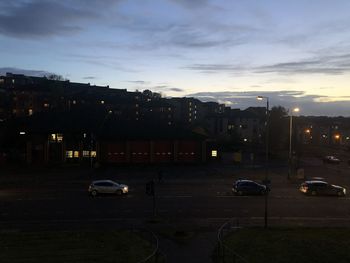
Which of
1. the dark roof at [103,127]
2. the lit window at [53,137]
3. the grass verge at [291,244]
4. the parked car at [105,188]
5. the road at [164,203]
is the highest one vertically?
the dark roof at [103,127]

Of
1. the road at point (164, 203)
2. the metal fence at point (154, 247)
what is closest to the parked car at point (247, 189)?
the road at point (164, 203)

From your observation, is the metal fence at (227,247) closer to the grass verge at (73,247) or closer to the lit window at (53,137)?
the grass verge at (73,247)

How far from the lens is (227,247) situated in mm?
23531

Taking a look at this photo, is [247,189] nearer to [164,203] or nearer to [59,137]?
[164,203]

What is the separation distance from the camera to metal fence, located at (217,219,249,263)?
21284mm

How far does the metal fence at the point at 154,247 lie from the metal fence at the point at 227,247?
8.57ft

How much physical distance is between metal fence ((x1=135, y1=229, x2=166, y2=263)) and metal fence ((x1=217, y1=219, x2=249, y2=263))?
2611 mm

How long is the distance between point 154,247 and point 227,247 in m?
3.58

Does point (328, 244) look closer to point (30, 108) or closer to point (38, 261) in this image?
point (38, 261)

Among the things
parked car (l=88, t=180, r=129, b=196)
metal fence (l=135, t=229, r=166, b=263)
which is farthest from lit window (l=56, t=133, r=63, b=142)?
metal fence (l=135, t=229, r=166, b=263)

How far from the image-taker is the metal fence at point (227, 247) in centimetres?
2128

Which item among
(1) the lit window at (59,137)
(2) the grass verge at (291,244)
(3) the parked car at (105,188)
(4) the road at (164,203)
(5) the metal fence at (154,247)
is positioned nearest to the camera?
(5) the metal fence at (154,247)

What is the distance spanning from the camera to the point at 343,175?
6319 cm

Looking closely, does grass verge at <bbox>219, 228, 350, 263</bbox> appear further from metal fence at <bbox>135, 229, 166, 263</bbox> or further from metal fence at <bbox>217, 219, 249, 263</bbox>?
metal fence at <bbox>135, 229, 166, 263</bbox>
